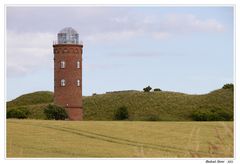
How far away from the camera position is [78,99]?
56.1m

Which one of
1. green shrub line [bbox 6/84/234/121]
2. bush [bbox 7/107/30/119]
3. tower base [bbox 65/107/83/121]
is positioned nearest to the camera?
bush [bbox 7/107/30/119]

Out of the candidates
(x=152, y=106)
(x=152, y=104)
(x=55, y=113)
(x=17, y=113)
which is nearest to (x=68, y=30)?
(x=55, y=113)

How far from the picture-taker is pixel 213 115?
2188 inches

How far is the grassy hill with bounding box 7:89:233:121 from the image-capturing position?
2489 inches

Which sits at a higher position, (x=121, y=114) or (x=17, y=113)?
(x=17, y=113)

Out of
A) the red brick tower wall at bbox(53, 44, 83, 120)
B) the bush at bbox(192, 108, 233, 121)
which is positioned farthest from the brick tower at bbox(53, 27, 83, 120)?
the bush at bbox(192, 108, 233, 121)

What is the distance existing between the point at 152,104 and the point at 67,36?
15.6m

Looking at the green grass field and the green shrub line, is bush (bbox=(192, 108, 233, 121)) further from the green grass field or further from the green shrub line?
the green grass field

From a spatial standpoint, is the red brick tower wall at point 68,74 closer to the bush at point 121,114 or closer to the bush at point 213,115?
the bush at point 121,114

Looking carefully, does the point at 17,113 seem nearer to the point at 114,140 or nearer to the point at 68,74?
the point at 68,74

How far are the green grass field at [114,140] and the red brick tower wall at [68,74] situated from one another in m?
18.3

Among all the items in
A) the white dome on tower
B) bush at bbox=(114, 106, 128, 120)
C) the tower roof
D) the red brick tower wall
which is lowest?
bush at bbox=(114, 106, 128, 120)

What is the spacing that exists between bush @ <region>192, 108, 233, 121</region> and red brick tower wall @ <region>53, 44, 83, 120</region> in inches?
430
